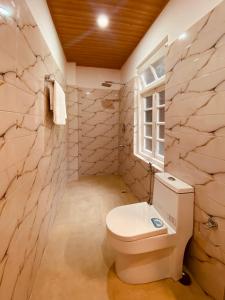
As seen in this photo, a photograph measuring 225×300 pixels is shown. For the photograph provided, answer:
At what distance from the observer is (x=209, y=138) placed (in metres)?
1.31

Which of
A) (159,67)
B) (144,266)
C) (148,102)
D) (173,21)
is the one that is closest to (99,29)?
(159,67)

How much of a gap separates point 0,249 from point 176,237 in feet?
3.87

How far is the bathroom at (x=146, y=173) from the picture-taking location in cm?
107

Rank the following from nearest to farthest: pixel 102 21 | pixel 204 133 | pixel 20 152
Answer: pixel 20 152 < pixel 204 133 < pixel 102 21

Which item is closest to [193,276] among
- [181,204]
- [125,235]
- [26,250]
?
[181,204]

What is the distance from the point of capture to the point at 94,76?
12.9 ft

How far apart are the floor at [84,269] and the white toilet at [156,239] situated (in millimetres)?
91

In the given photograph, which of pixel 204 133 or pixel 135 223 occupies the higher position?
pixel 204 133

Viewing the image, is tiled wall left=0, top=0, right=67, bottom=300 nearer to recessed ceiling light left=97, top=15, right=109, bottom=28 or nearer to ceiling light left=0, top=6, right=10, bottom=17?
ceiling light left=0, top=6, right=10, bottom=17

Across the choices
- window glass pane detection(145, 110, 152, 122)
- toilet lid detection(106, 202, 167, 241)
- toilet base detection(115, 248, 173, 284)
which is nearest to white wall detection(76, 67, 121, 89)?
window glass pane detection(145, 110, 152, 122)

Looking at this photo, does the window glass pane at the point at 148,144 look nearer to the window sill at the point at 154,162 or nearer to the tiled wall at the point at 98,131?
the window sill at the point at 154,162

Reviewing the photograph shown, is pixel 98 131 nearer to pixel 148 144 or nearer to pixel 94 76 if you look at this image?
pixel 94 76

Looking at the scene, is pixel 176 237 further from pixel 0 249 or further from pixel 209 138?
pixel 0 249

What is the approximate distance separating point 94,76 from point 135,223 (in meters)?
3.31
